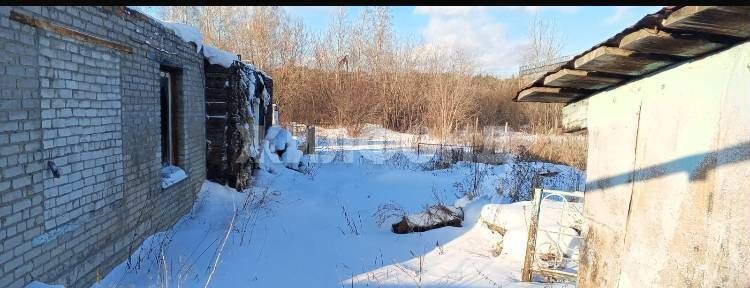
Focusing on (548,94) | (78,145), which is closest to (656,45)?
(548,94)

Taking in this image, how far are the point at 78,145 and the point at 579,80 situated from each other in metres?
4.17

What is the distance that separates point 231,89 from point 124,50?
3684 millimetres

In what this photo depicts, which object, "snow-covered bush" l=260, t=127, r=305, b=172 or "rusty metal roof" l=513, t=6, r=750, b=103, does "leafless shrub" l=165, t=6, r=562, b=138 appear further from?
"rusty metal roof" l=513, t=6, r=750, b=103

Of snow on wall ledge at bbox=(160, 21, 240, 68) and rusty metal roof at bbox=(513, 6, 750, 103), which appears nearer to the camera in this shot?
rusty metal roof at bbox=(513, 6, 750, 103)

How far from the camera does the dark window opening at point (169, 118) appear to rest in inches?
259

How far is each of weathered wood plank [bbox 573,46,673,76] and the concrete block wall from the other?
367cm

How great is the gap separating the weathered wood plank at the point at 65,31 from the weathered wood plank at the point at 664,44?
3.79 meters

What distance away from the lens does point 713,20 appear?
1.64 m

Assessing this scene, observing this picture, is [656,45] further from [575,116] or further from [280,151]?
[280,151]

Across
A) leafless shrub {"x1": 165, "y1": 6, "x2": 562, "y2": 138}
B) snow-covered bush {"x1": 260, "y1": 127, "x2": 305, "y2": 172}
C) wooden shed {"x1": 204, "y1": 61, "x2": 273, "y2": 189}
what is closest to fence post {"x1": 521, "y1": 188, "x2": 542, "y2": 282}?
wooden shed {"x1": 204, "y1": 61, "x2": 273, "y2": 189}

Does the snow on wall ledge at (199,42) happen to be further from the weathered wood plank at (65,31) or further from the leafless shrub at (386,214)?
the leafless shrub at (386,214)

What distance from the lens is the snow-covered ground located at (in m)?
4.76

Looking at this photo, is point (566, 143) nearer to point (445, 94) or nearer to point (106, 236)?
point (445, 94)

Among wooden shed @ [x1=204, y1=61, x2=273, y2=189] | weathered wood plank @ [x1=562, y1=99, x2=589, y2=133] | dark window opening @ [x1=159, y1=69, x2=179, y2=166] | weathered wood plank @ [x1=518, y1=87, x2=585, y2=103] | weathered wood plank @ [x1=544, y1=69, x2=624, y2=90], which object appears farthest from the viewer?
wooden shed @ [x1=204, y1=61, x2=273, y2=189]
